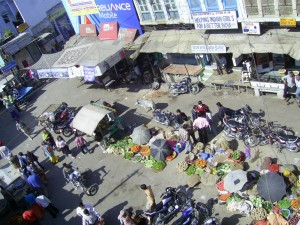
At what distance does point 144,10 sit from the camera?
2259 centimetres

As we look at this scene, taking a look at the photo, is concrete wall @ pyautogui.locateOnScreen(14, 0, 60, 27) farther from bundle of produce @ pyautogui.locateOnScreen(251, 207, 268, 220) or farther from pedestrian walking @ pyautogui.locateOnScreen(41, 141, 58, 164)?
bundle of produce @ pyautogui.locateOnScreen(251, 207, 268, 220)

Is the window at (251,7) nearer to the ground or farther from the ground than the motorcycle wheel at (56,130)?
farther from the ground

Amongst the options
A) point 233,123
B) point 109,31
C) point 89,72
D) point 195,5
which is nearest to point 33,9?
point 109,31

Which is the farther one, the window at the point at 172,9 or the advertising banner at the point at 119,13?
the advertising banner at the point at 119,13

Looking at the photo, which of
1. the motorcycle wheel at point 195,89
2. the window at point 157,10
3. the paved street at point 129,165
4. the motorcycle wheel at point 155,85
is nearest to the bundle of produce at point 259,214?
the paved street at point 129,165

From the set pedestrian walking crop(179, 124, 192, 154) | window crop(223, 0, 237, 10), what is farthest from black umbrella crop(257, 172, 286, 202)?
window crop(223, 0, 237, 10)

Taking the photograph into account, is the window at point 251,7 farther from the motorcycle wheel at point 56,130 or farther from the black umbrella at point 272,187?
the motorcycle wheel at point 56,130

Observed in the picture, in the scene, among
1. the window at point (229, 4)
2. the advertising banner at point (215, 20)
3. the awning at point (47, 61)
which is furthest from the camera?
the awning at point (47, 61)

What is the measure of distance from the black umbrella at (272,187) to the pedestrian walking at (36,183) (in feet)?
35.6

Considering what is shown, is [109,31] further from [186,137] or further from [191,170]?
[191,170]

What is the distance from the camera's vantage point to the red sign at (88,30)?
27.0 m

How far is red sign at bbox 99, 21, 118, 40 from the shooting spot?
25.2 metres

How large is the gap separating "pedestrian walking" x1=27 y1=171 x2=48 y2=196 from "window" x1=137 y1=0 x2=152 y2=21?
12.5 metres

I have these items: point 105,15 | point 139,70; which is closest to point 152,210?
point 139,70
